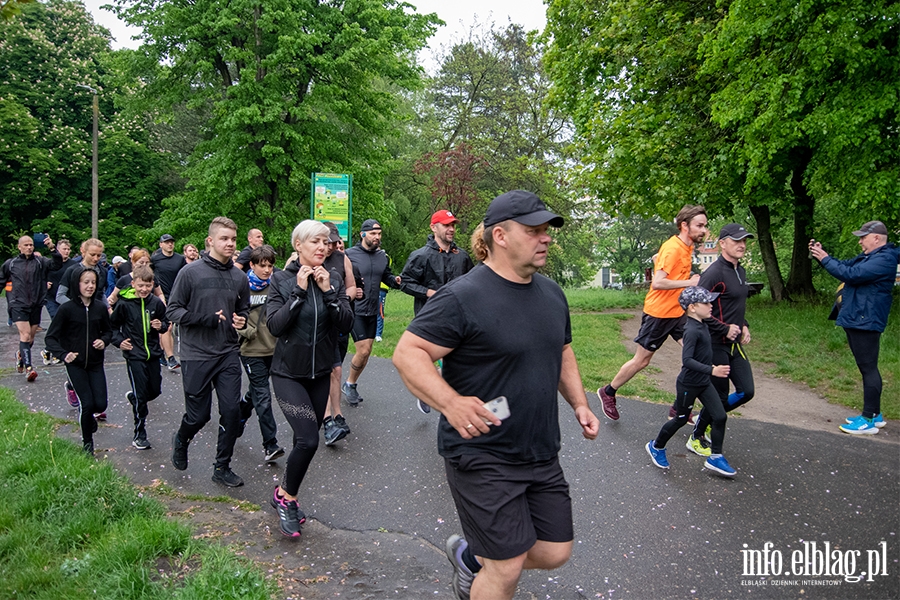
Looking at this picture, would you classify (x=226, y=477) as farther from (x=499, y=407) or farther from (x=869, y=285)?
(x=869, y=285)

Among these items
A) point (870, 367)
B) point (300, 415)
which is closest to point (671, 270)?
point (870, 367)

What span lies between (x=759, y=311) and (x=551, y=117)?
→ 20.5 m

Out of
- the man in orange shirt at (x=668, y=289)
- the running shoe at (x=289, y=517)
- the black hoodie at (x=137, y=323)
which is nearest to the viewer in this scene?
the running shoe at (x=289, y=517)

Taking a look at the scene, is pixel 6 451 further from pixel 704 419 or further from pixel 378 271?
pixel 704 419

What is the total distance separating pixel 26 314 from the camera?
1055 cm

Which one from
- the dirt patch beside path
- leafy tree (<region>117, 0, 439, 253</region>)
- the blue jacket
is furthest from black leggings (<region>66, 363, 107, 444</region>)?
leafy tree (<region>117, 0, 439, 253</region>)

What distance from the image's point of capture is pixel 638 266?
64.6 m

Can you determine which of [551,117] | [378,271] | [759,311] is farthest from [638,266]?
[378,271]

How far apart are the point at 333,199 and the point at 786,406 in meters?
10.1

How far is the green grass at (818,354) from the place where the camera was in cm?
856

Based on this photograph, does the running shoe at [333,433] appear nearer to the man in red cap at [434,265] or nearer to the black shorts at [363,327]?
the man in red cap at [434,265]

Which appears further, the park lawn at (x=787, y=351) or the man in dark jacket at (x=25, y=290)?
the man in dark jacket at (x=25, y=290)

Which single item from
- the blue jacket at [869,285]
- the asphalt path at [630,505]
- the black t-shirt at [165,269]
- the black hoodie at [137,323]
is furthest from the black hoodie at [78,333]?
the blue jacket at [869,285]

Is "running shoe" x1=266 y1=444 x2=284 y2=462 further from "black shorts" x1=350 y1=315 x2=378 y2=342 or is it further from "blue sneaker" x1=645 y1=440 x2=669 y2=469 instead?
"blue sneaker" x1=645 y1=440 x2=669 y2=469
